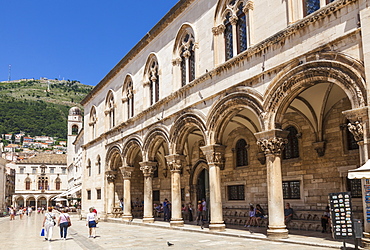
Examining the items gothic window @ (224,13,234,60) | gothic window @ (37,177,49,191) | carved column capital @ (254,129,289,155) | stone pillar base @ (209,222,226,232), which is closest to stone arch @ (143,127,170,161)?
gothic window @ (224,13,234,60)

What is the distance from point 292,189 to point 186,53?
798cm

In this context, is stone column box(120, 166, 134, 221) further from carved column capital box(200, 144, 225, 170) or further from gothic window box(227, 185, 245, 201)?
carved column capital box(200, 144, 225, 170)

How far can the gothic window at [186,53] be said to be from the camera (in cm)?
1853

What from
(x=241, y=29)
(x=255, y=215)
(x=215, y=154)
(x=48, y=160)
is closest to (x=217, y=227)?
(x=255, y=215)

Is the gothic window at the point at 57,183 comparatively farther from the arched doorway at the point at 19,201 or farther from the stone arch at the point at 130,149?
the stone arch at the point at 130,149

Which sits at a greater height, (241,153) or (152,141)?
(152,141)

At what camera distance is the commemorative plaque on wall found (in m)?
9.55

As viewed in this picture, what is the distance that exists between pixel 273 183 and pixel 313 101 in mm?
4056

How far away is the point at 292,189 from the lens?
16.5 meters

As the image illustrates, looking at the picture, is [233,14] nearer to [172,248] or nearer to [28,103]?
[172,248]

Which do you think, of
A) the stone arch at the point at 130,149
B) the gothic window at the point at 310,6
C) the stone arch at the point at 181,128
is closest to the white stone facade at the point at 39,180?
the stone arch at the point at 130,149

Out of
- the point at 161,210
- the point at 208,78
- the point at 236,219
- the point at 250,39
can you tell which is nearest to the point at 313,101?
the point at 250,39

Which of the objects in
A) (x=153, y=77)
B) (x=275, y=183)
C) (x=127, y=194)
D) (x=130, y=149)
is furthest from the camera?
(x=130, y=149)

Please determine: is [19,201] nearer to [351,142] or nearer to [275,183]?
[275,183]
